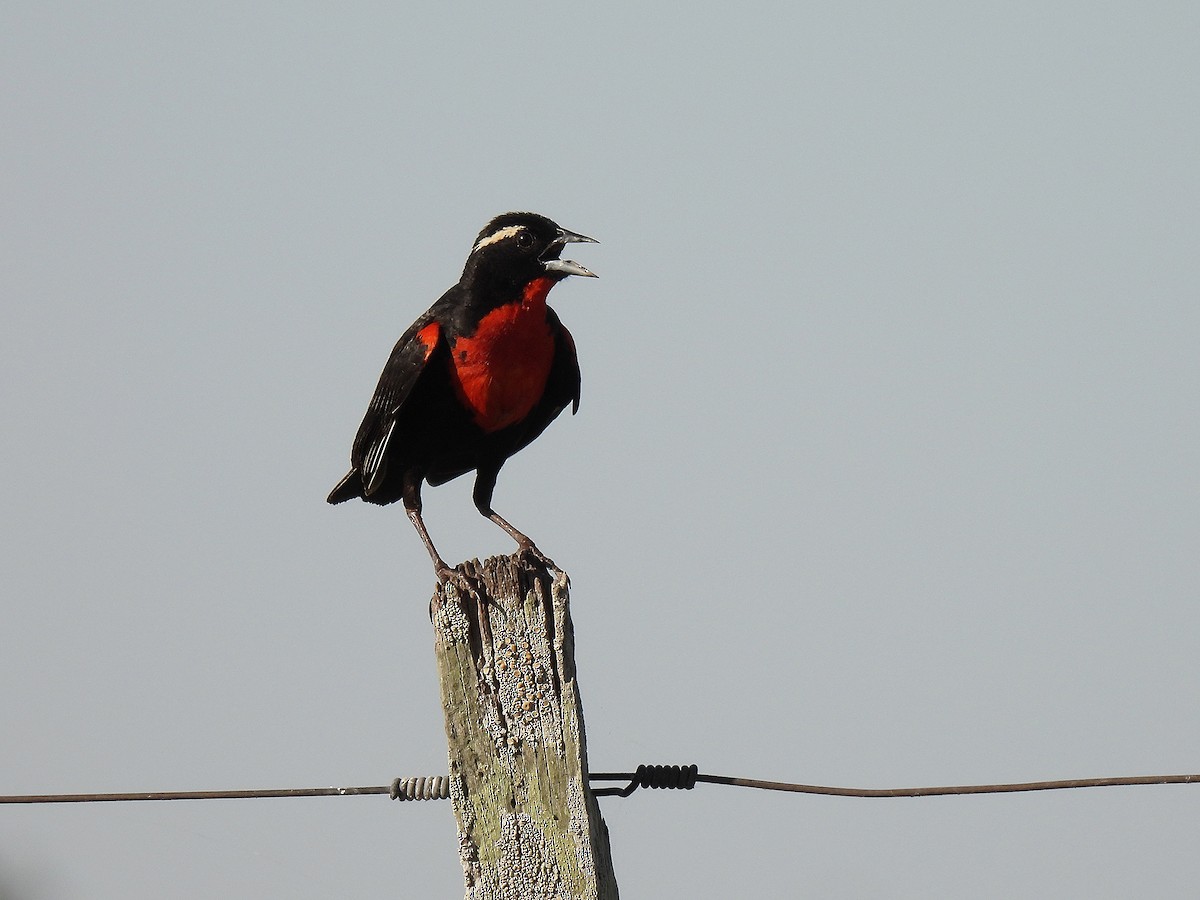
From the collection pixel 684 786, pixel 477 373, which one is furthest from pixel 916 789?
pixel 477 373

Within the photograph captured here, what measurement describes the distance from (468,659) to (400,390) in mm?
2682

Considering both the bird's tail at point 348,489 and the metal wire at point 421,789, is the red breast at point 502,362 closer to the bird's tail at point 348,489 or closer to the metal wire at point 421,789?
the bird's tail at point 348,489

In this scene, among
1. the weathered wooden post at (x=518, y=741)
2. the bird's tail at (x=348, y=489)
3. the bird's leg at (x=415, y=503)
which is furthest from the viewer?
the bird's tail at (x=348, y=489)

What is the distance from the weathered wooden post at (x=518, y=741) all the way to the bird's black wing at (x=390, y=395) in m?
2.56

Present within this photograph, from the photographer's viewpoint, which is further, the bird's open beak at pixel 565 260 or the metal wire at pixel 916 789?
the bird's open beak at pixel 565 260

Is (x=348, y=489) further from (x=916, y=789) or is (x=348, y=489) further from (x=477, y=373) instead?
(x=916, y=789)

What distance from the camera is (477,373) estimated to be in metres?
6.47

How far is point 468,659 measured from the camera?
155 inches

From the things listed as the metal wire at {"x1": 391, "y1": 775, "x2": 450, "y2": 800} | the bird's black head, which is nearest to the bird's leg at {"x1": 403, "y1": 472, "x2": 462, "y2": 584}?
the bird's black head

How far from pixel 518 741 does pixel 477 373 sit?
2806mm

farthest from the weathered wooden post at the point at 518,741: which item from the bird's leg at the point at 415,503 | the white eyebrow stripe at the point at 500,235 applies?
the white eyebrow stripe at the point at 500,235

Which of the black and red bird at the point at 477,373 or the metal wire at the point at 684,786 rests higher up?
the black and red bird at the point at 477,373

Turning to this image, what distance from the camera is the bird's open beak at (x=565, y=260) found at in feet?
21.8

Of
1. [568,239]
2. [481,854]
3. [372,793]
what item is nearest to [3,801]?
[372,793]
